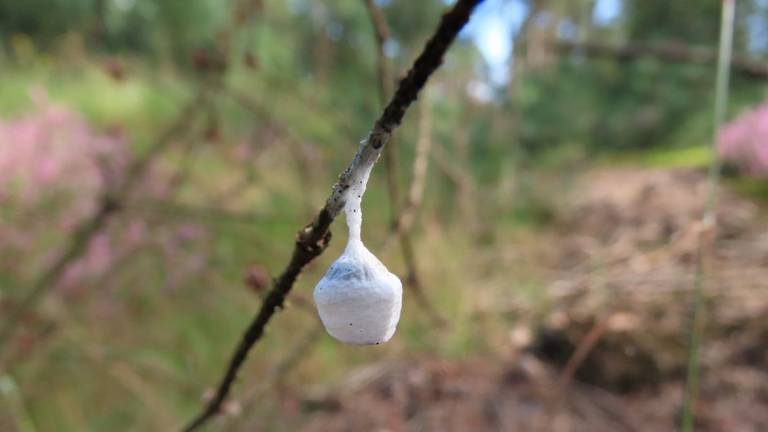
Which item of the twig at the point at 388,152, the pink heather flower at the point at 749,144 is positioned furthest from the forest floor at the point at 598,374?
the pink heather flower at the point at 749,144

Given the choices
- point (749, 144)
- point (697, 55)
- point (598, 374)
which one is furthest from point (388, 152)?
point (749, 144)

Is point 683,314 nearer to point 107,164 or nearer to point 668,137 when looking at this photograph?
point 107,164

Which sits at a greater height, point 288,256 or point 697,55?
point 697,55

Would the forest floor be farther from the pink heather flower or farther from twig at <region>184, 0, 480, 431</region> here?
the pink heather flower

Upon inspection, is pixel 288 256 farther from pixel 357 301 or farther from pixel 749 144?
pixel 749 144

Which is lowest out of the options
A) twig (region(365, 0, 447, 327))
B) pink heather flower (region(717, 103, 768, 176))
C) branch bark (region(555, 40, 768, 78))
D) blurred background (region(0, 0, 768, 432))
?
blurred background (region(0, 0, 768, 432))

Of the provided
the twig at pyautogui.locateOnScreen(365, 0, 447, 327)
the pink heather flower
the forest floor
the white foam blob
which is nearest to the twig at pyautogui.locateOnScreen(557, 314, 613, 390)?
the forest floor

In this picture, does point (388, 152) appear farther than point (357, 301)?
Yes

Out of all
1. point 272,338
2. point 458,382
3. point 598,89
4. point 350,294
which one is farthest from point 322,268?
point 598,89

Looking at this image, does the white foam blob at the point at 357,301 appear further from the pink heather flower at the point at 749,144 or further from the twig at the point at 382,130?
the pink heather flower at the point at 749,144
